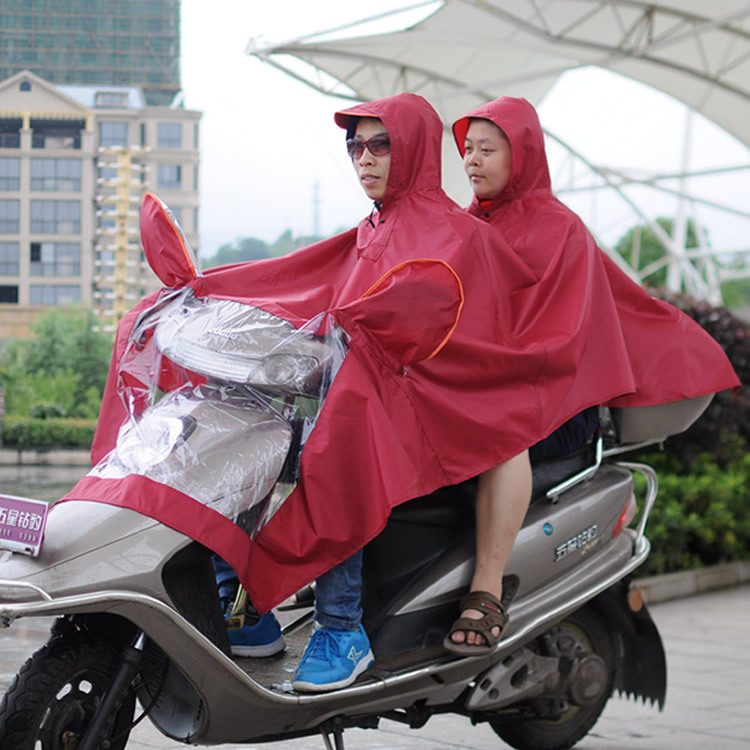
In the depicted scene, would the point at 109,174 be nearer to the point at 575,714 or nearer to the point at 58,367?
the point at 58,367

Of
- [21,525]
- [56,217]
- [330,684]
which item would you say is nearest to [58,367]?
[56,217]

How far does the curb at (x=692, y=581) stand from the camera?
6971 millimetres

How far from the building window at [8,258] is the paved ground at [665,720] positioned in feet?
5.93

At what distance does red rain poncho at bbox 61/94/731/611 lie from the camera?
9.10 ft

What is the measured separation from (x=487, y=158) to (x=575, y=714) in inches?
71.4

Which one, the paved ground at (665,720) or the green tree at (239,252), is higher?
the green tree at (239,252)

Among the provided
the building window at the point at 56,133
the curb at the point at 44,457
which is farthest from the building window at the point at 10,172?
the curb at the point at 44,457

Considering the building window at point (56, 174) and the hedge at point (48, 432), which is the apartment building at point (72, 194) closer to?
the building window at point (56, 174)

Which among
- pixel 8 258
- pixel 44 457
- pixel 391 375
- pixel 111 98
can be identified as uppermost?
pixel 111 98

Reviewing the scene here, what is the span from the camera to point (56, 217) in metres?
6.29

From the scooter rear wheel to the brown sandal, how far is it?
64cm

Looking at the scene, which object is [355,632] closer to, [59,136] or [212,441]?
[212,441]

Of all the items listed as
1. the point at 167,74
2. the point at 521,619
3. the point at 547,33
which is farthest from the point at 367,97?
the point at 521,619

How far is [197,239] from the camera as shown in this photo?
6.64 m
